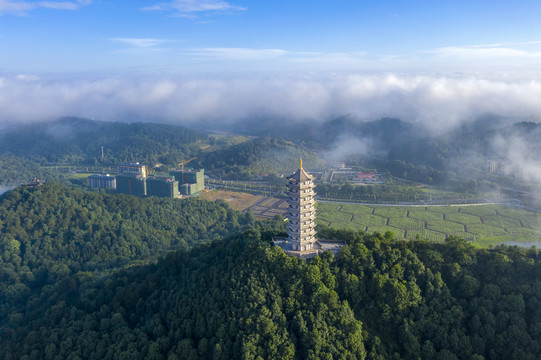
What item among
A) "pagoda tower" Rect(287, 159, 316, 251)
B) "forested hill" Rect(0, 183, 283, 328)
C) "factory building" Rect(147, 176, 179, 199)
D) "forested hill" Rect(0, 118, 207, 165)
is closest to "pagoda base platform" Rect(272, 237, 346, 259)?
"pagoda tower" Rect(287, 159, 316, 251)

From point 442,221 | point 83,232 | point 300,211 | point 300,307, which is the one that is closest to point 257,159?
point 442,221

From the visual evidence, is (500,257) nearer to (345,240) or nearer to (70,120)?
(345,240)

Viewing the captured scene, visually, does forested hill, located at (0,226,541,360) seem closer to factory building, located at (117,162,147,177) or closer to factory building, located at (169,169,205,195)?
factory building, located at (169,169,205,195)

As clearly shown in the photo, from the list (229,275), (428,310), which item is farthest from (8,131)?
(428,310)

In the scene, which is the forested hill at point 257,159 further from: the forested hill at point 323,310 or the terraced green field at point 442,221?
the forested hill at point 323,310

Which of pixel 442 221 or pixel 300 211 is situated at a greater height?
pixel 300 211

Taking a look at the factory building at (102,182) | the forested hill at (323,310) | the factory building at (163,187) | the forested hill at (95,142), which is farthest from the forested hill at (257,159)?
the forested hill at (323,310)

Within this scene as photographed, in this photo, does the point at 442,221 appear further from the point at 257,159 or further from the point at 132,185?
the point at 132,185
